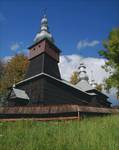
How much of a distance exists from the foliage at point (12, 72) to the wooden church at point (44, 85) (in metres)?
6.69

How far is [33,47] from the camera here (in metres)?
32.1

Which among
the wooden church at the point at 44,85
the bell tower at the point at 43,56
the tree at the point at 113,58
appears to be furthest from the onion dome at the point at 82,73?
the tree at the point at 113,58

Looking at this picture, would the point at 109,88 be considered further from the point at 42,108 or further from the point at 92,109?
the point at 42,108

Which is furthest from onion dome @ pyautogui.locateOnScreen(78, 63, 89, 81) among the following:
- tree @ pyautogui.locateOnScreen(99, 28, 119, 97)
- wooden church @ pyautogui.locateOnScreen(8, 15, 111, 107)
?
tree @ pyautogui.locateOnScreen(99, 28, 119, 97)

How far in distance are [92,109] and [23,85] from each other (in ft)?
45.4

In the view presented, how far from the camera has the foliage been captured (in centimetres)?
3688

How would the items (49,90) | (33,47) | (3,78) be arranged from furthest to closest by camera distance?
(3,78) < (33,47) < (49,90)

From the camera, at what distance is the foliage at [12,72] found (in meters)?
36.9

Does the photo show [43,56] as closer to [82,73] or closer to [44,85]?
[44,85]

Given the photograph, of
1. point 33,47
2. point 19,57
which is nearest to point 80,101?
point 33,47

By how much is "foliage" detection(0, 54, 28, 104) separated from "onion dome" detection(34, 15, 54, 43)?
6961 mm

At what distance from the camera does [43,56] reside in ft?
95.6

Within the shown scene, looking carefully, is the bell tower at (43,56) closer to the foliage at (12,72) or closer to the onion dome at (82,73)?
the foliage at (12,72)

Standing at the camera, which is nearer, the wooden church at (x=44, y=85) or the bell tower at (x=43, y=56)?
the wooden church at (x=44, y=85)
